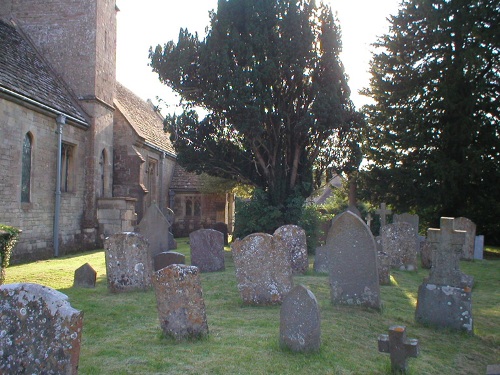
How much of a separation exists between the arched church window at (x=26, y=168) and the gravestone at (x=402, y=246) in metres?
11.1

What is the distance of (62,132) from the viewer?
17312 millimetres

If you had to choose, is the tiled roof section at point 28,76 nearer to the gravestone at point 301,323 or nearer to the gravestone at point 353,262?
the gravestone at point 353,262

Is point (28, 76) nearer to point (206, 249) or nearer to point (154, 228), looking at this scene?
point (154, 228)

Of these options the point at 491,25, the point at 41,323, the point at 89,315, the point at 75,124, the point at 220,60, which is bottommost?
the point at 89,315

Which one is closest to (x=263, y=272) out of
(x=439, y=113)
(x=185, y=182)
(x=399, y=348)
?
(x=399, y=348)

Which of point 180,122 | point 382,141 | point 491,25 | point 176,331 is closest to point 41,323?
point 176,331

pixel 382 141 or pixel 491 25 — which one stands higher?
pixel 491 25

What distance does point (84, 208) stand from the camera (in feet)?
62.6

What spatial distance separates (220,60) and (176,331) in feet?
43.1

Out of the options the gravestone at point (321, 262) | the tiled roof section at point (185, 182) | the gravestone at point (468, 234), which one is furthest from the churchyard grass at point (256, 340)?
the tiled roof section at point (185, 182)

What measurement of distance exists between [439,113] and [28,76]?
16.0 m

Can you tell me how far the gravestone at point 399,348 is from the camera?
520cm

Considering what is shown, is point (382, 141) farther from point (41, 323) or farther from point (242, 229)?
point (41, 323)

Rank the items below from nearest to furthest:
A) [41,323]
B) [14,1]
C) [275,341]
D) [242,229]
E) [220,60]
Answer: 1. [41,323]
2. [275,341]
3. [220,60]
4. [242,229]
5. [14,1]
